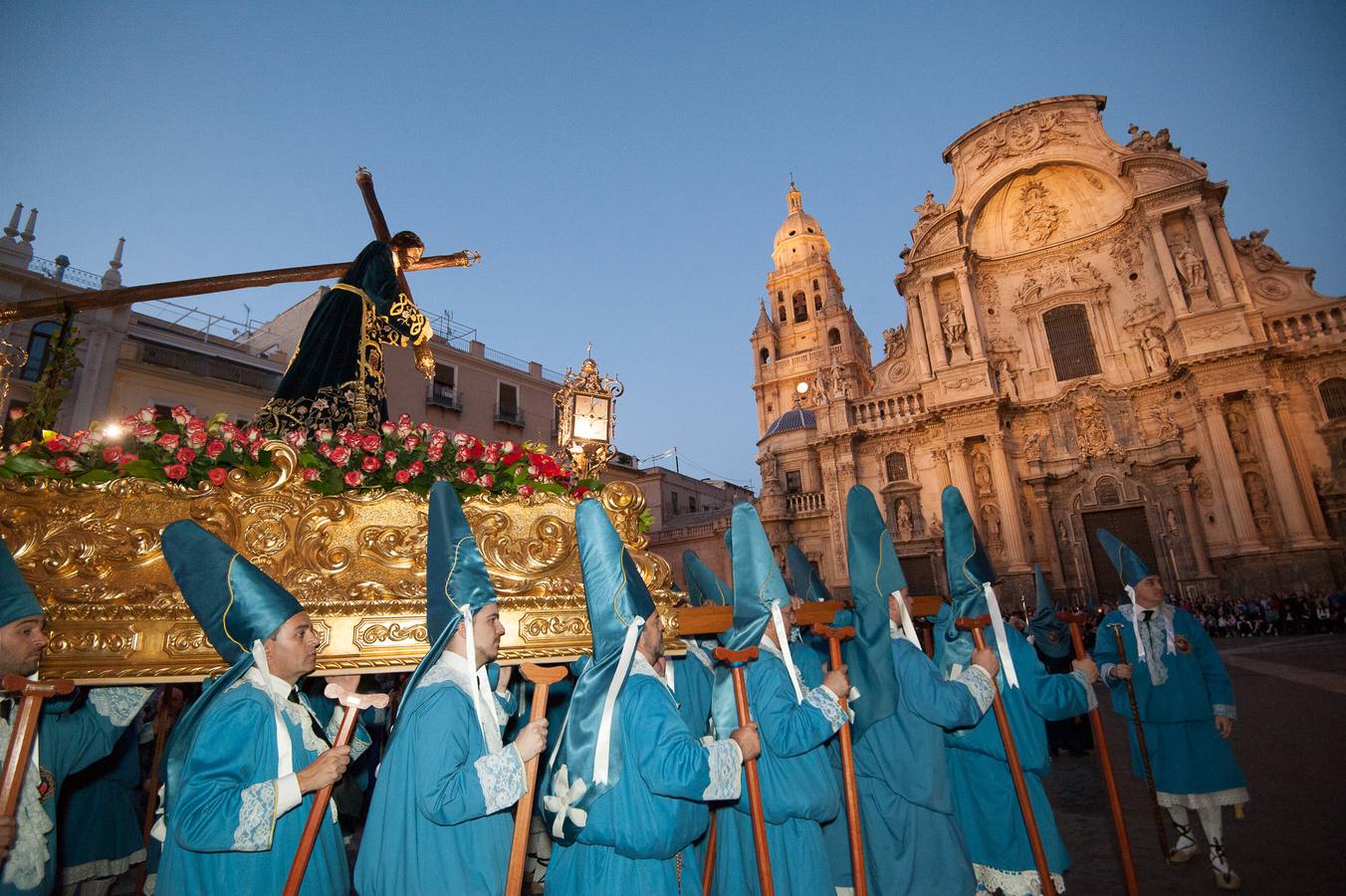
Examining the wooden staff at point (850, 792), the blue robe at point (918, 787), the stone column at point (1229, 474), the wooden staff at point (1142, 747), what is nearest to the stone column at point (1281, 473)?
the stone column at point (1229, 474)

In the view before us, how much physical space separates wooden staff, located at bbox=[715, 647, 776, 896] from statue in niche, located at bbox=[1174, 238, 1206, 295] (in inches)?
871

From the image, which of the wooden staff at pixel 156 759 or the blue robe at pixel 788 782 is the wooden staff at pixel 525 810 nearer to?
the blue robe at pixel 788 782

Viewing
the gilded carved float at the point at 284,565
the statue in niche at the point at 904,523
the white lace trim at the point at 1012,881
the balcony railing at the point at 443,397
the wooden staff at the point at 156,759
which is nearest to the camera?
the gilded carved float at the point at 284,565

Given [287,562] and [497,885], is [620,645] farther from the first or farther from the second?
[287,562]

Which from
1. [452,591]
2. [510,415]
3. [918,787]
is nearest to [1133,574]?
[918,787]

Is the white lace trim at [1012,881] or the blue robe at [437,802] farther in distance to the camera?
the white lace trim at [1012,881]

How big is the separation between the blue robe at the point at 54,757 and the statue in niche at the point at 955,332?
22.1 m

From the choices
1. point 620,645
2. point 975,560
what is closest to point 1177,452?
point 975,560

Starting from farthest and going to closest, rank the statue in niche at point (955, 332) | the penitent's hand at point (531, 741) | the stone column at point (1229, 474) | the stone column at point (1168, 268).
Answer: the statue in niche at point (955, 332), the stone column at point (1168, 268), the stone column at point (1229, 474), the penitent's hand at point (531, 741)

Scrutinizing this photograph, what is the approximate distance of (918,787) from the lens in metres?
3.32

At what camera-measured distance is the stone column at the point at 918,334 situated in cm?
2172

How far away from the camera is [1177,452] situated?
17.4 metres

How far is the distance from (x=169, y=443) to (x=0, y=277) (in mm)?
17938

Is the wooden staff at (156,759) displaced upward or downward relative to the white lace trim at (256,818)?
downward
